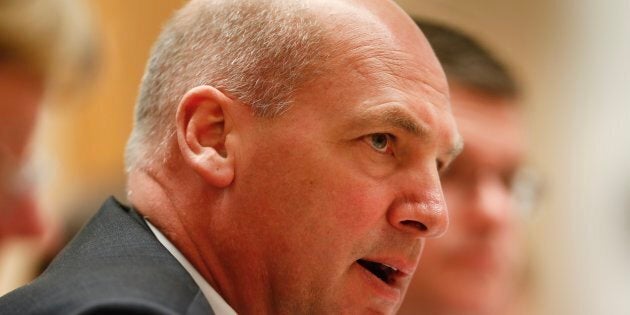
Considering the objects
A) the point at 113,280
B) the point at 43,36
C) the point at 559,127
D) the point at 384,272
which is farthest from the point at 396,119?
the point at 559,127

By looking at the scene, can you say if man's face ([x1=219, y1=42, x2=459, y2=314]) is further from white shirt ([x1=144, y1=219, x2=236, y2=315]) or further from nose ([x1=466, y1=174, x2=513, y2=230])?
nose ([x1=466, y1=174, x2=513, y2=230])

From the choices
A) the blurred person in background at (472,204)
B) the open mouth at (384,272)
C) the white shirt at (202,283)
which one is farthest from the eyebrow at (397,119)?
the blurred person in background at (472,204)

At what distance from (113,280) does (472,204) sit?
1.28m

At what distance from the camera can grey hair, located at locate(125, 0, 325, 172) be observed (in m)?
1.34

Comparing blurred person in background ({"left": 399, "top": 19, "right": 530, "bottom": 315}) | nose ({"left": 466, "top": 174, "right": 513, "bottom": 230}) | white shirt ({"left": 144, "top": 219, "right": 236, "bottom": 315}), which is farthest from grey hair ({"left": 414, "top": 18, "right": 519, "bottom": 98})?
white shirt ({"left": 144, "top": 219, "right": 236, "bottom": 315})

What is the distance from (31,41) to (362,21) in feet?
4.16

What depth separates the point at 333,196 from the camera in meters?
1.30

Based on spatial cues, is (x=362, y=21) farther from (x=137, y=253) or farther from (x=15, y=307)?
(x=15, y=307)

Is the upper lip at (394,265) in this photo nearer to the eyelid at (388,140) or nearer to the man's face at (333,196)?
the man's face at (333,196)

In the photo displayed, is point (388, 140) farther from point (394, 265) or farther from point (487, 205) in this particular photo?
point (487, 205)

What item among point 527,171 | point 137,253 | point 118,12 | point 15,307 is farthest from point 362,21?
point 118,12

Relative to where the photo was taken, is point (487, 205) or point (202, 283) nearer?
point (202, 283)

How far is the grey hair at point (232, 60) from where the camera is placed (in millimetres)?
1342

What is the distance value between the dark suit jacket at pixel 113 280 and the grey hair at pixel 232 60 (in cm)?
18
